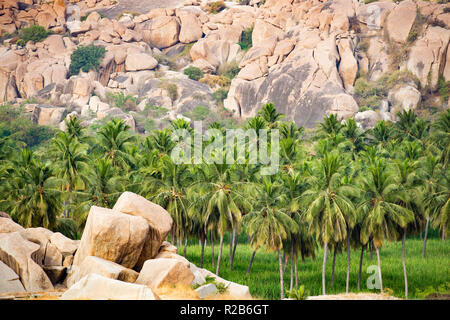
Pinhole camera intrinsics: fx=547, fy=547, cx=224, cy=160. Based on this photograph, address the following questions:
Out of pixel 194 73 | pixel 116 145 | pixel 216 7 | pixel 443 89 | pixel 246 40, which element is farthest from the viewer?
pixel 216 7

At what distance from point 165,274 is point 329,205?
18.0 metres

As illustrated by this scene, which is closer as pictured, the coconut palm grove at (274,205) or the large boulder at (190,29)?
the coconut palm grove at (274,205)

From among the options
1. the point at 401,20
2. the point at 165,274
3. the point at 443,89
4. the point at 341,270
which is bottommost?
the point at 341,270

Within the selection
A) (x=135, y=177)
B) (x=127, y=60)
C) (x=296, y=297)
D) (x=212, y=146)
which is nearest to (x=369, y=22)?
(x=127, y=60)

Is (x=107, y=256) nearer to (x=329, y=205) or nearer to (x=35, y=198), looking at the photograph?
(x=35, y=198)

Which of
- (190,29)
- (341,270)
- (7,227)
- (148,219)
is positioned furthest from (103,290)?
(190,29)

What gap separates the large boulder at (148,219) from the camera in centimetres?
3275

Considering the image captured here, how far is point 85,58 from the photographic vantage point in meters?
142

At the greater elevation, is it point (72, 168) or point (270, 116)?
point (270, 116)

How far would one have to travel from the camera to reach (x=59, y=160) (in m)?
55.0

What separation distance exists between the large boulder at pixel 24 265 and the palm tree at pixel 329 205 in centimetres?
2087

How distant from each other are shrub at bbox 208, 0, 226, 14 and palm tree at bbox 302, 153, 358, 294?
138122 millimetres

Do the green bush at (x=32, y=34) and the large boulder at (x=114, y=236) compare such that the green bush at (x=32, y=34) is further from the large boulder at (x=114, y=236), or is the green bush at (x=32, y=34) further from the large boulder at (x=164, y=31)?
the large boulder at (x=114, y=236)

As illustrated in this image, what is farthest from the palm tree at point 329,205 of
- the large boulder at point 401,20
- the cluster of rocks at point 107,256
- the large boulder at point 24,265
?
the large boulder at point 401,20
